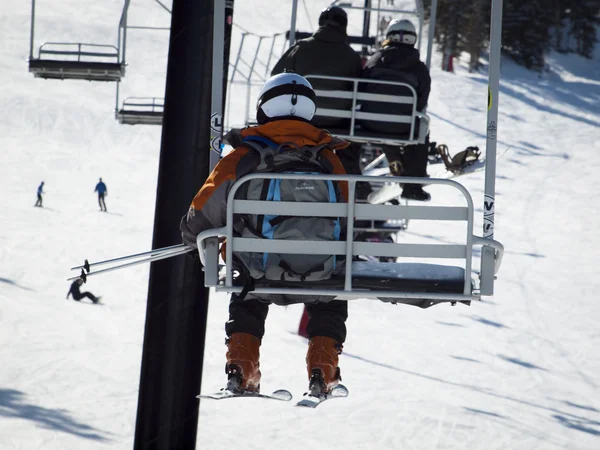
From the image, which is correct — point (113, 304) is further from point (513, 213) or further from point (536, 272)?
point (513, 213)

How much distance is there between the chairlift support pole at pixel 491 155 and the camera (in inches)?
157

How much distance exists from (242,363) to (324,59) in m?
3.34

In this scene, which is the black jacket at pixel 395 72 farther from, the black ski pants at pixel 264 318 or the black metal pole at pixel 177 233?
the black ski pants at pixel 264 318

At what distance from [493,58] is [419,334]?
12.9 m

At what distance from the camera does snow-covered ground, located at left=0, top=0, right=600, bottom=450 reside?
476 inches

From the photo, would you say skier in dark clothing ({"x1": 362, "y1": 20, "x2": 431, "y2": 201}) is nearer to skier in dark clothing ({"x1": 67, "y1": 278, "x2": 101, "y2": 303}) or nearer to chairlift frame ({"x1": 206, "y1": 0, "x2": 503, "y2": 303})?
chairlift frame ({"x1": 206, "y1": 0, "x2": 503, "y2": 303})

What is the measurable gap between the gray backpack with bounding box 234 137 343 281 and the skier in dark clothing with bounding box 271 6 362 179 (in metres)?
2.83

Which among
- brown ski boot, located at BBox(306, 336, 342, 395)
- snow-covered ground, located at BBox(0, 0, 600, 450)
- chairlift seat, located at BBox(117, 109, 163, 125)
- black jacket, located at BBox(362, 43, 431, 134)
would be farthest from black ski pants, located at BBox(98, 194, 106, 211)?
brown ski boot, located at BBox(306, 336, 342, 395)

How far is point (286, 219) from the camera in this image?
3.96 m

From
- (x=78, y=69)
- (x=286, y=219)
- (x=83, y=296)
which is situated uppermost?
(x=78, y=69)

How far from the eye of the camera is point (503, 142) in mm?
33781

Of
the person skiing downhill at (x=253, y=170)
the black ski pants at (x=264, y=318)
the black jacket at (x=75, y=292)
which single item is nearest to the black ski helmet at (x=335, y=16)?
the person skiing downhill at (x=253, y=170)

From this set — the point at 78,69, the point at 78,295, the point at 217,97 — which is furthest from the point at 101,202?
the point at 217,97

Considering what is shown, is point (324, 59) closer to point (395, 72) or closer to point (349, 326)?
point (395, 72)
